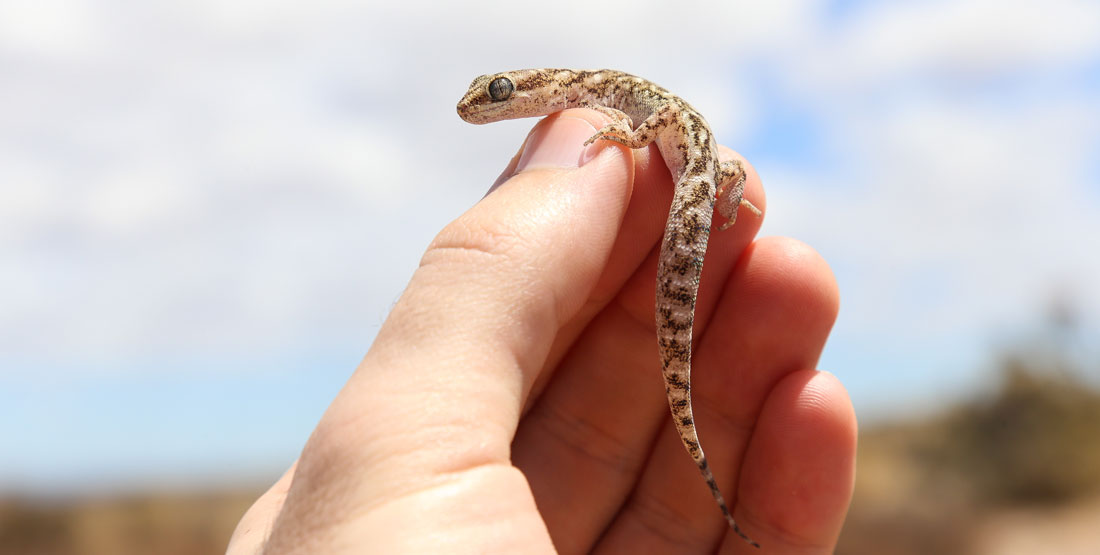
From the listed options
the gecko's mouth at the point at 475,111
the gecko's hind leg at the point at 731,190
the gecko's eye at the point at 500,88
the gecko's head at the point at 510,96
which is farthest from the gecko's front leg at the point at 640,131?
the gecko's mouth at the point at 475,111

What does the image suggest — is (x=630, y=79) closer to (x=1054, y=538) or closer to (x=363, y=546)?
(x=363, y=546)

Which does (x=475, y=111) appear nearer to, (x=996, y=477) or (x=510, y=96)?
(x=510, y=96)

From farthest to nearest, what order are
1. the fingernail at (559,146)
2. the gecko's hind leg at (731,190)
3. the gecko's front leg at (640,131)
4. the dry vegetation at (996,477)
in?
1. the dry vegetation at (996,477)
2. the gecko's hind leg at (731,190)
3. the gecko's front leg at (640,131)
4. the fingernail at (559,146)

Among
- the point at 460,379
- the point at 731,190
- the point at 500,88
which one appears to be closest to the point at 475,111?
the point at 500,88

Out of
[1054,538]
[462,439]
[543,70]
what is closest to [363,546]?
[462,439]

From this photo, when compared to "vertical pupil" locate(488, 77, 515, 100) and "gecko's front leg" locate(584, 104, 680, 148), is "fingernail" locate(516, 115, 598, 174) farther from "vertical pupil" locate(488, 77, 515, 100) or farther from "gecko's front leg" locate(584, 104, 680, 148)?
"vertical pupil" locate(488, 77, 515, 100)

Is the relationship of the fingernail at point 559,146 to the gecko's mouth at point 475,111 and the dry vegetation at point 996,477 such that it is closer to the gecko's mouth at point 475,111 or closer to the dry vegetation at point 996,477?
the gecko's mouth at point 475,111
